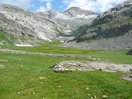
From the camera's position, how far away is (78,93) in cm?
2791

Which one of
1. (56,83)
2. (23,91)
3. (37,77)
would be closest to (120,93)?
(56,83)

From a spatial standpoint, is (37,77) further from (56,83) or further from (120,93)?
(120,93)

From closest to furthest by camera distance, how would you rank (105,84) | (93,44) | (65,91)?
(65,91)
(105,84)
(93,44)

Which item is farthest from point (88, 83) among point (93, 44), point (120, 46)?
point (93, 44)

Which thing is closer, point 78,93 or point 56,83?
point 78,93

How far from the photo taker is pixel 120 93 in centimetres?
2664

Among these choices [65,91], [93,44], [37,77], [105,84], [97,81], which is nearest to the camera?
[65,91]

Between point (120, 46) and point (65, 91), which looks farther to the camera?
point (120, 46)

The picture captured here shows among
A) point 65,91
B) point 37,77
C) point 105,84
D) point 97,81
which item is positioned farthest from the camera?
point 37,77

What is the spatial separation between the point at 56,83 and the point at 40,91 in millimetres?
A: 4509

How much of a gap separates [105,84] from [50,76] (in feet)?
36.2

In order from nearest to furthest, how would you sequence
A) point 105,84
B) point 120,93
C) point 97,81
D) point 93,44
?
point 120,93
point 105,84
point 97,81
point 93,44

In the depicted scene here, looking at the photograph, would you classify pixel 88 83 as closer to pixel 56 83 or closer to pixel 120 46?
pixel 56 83

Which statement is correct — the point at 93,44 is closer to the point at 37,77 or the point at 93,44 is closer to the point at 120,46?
the point at 120,46
